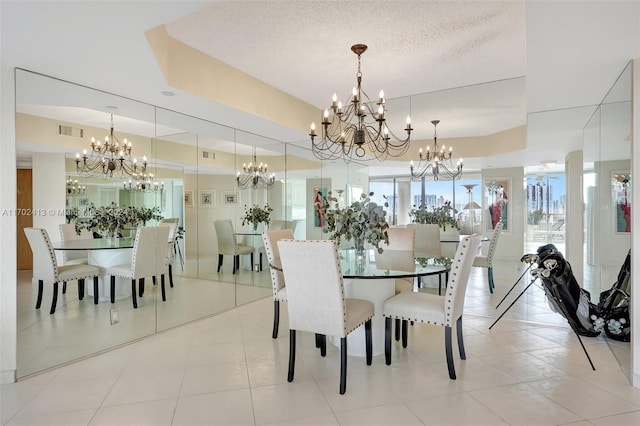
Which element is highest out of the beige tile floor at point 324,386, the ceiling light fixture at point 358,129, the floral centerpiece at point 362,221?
the ceiling light fixture at point 358,129

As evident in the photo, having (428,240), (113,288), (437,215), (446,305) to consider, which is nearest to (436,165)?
(437,215)

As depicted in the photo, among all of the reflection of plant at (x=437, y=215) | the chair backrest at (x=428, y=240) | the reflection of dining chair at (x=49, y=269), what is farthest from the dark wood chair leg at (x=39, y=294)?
the reflection of plant at (x=437, y=215)

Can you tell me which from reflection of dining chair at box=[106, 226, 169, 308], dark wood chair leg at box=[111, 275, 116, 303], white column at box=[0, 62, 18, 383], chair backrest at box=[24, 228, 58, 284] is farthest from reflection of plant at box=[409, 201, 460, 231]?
white column at box=[0, 62, 18, 383]

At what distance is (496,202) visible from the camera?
425cm

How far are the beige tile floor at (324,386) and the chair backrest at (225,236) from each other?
140cm

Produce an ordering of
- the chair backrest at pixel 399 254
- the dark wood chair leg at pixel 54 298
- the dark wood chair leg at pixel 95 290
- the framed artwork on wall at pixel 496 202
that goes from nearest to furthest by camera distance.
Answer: the dark wood chair leg at pixel 54 298 < the chair backrest at pixel 399 254 < the dark wood chair leg at pixel 95 290 < the framed artwork on wall at pixel 496 202

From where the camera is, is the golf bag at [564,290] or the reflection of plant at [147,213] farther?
the reflection of plant at [147,213]

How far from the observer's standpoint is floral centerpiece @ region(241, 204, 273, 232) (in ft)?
16.5

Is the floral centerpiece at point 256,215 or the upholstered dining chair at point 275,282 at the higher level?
the floral centerpiece at point 256,215

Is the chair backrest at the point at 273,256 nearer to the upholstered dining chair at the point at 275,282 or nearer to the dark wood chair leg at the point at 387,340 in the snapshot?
the upholstered dining chair at the point at 275,282

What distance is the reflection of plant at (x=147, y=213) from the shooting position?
3595 mm

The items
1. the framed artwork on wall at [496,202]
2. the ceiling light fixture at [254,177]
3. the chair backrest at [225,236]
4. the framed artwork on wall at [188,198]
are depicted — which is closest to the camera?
the framed artwork on wall at [188,198]

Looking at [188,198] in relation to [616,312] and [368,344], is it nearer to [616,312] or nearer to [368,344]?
[368,344]

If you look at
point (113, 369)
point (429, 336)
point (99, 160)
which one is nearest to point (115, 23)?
point (99, 160)
